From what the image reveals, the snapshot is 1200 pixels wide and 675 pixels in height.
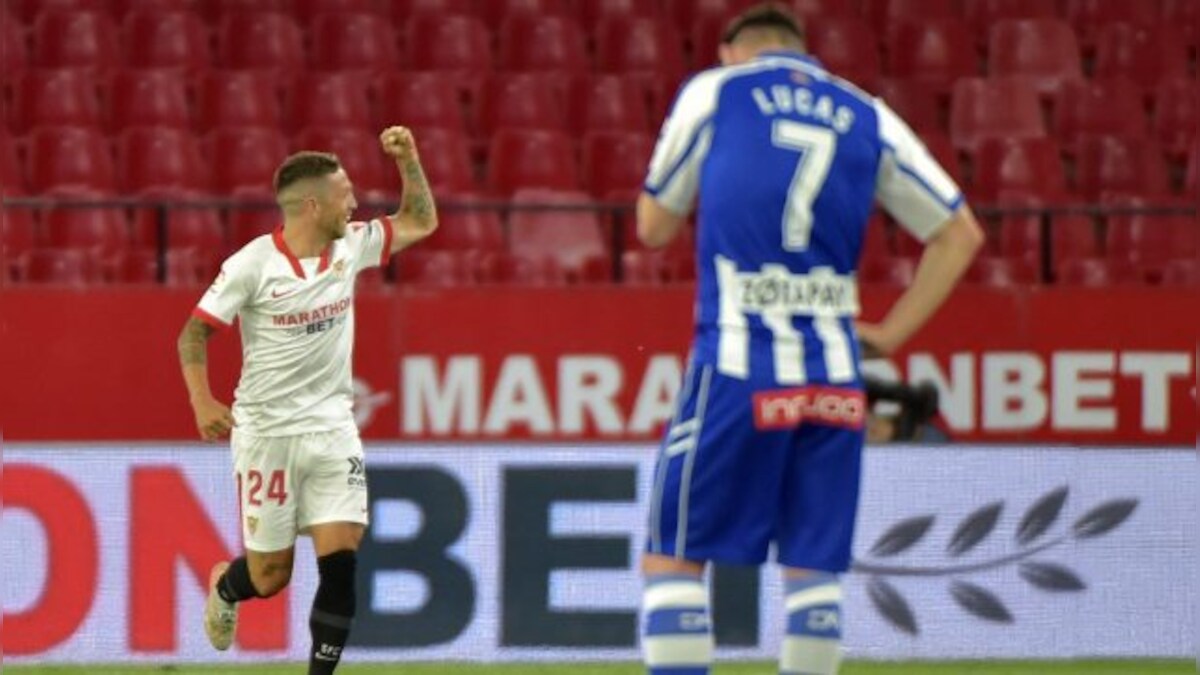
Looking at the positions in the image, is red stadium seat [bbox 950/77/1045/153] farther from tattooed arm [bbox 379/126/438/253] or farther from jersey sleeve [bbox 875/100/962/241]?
jersey sleeve [bbox 875/100/962/241]

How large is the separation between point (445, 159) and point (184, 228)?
1.41 meters

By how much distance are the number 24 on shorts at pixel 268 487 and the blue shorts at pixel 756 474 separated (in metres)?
2.59

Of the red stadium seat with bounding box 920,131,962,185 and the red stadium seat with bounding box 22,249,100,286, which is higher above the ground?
the red stadium seat with bounding box 920,131,962,185

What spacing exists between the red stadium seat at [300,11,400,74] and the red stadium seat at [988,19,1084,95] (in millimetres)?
3330

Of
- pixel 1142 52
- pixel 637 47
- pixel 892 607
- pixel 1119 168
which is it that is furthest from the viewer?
pixel 1142 52

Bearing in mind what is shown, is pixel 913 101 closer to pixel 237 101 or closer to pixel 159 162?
pixel 237 101

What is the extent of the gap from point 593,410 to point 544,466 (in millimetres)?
2720

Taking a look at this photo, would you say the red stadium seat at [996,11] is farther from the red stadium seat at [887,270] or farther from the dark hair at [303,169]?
the dark hair at [303,169]

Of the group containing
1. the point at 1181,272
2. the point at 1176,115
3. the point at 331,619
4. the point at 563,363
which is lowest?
the point at 331,619

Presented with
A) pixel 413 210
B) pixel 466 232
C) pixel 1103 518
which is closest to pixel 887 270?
pixel 466 232

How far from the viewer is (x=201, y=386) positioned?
8.66 metres

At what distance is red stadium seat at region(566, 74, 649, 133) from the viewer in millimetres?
14914

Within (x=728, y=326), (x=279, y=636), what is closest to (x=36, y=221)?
(x=279, y=636)

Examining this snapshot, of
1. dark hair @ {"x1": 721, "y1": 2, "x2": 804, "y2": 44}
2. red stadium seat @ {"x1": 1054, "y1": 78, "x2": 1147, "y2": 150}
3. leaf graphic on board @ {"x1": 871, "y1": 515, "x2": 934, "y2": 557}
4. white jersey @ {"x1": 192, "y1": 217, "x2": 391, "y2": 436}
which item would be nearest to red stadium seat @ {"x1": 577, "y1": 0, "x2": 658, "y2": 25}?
red stadium seat @ {"x1": 1054, "y1": 78, "x2": 1147, "y2": 150}
